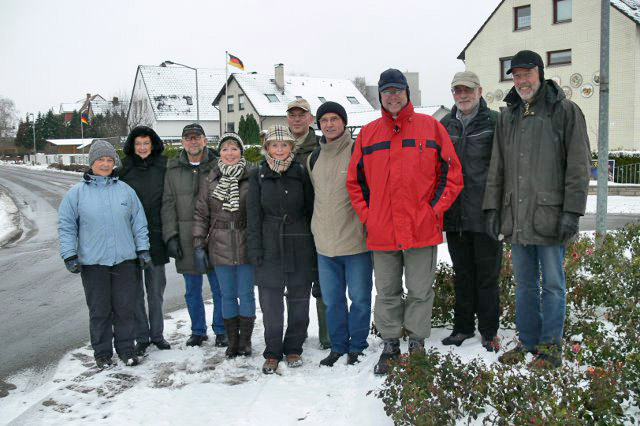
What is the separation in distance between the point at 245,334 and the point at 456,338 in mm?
1937

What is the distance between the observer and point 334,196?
4.80m

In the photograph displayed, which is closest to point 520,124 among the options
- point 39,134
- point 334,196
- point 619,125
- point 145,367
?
point 334,196

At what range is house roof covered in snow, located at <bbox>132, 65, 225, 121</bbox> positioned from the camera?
176 feet

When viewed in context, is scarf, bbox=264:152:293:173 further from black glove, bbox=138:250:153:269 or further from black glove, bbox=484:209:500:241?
black glove, bbox=484:209:500:241

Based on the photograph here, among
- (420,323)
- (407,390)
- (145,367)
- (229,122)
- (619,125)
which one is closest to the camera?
(407,390)

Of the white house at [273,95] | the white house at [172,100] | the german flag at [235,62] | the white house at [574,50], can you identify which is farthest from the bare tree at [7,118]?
the white house at [574,50]

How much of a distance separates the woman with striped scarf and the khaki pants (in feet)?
4.39

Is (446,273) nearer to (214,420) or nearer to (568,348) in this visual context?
(568,348)

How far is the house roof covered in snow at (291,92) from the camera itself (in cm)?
4559

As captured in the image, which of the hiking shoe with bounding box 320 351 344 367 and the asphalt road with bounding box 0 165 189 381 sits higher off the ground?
the hiking shoe with bounding box 320 351 344 367

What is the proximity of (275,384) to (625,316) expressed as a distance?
2.73 metres

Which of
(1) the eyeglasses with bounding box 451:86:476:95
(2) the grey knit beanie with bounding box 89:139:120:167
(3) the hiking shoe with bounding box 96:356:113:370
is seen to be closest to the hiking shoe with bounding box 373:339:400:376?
(1) the eyeglasses with bounding box 451:86:476:95

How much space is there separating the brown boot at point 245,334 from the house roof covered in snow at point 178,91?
49.8 metres

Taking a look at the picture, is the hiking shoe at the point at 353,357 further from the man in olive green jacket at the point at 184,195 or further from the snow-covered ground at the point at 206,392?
the man in olive green jacket at the point at 184,195
